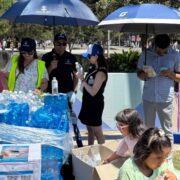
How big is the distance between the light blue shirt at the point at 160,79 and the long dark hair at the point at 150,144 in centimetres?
282

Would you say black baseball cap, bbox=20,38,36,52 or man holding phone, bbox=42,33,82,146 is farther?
man holding phone, bbox=42,33,82,146

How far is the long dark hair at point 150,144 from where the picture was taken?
250 centimetres

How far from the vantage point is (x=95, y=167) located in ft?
10.8

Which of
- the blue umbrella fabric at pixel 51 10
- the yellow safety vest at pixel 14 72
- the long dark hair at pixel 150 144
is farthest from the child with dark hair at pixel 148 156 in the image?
the blue umbrella fabric at pixel 51 10

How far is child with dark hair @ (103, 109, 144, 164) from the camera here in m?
3.45

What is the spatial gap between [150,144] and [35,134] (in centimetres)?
136

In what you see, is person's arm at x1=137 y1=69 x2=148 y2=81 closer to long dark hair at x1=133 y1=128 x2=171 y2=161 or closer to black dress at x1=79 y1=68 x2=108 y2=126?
black dress at x1=79 y1=68 x2=108 y2=126

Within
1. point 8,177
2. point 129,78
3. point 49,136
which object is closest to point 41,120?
point 49,136

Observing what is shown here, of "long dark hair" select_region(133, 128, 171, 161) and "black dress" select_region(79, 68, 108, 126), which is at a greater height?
"long dark hair" select_region(133, 128, 171, 161)

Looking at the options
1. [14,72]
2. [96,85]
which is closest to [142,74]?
[96,85]

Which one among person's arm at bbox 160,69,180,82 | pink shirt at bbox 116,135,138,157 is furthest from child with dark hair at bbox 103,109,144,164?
person's arm at bbox 160,69,180,82

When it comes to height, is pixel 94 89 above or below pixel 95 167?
above

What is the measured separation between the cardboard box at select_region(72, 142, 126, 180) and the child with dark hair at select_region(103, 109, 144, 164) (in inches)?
4.1

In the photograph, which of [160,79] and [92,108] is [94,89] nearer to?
[92,108]
